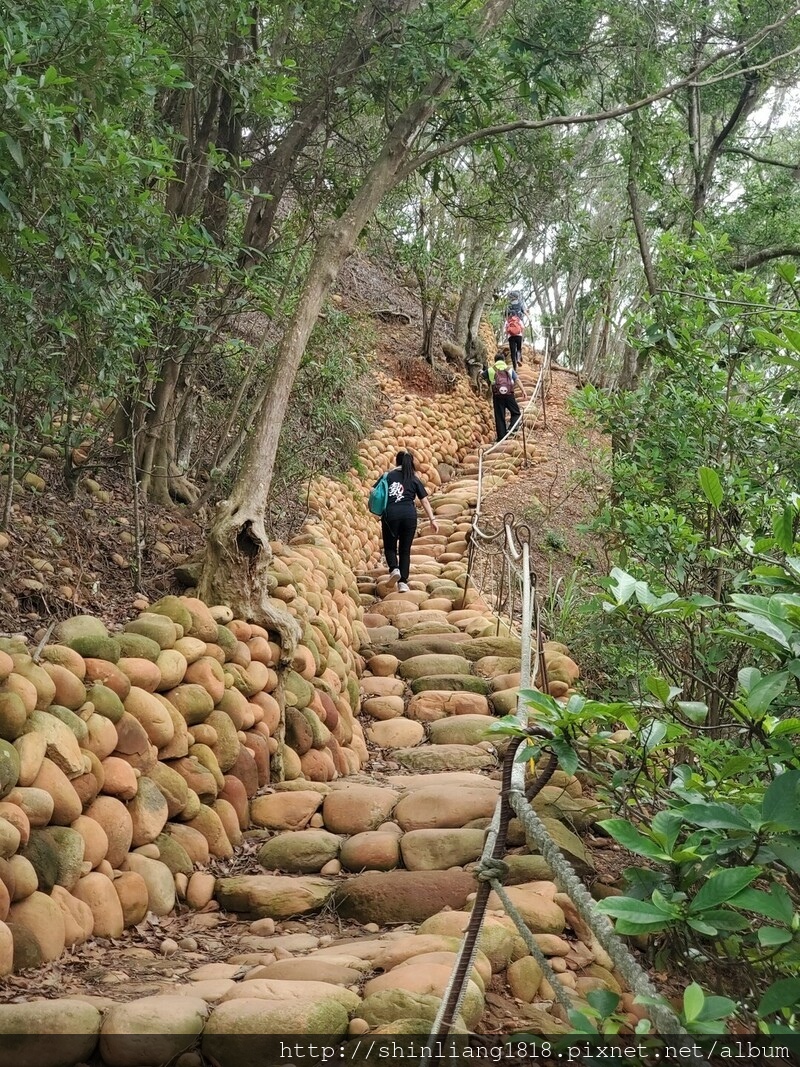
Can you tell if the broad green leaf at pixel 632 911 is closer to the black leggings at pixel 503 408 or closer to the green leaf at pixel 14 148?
the green leaf at pixel 14 148

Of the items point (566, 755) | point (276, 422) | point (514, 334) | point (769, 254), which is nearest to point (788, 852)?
point (566, 755)

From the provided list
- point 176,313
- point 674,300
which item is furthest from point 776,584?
point 176,313

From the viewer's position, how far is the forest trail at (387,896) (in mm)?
2668

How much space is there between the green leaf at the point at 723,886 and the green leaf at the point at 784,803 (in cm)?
8

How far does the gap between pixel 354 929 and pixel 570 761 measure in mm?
2135

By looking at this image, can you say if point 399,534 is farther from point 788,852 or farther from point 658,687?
point 788,852

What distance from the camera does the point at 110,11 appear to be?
10.6 feet

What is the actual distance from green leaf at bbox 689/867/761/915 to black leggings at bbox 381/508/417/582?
700 cm

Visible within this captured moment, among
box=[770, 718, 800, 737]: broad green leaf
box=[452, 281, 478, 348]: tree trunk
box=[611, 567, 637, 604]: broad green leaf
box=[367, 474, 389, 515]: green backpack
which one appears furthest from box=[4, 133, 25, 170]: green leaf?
box=[452, 281, 478, 348]: tree trunk

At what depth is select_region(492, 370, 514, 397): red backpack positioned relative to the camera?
44.1 feet

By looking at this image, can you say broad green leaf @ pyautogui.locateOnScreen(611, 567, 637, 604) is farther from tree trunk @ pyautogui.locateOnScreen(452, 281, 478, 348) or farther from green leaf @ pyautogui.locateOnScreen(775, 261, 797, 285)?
tree trunk @ pyautogui.locateOnScreen(452, 281, 478, 348)

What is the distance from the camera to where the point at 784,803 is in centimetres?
142

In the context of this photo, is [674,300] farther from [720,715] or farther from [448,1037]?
[448,1037]

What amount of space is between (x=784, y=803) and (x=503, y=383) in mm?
12326
